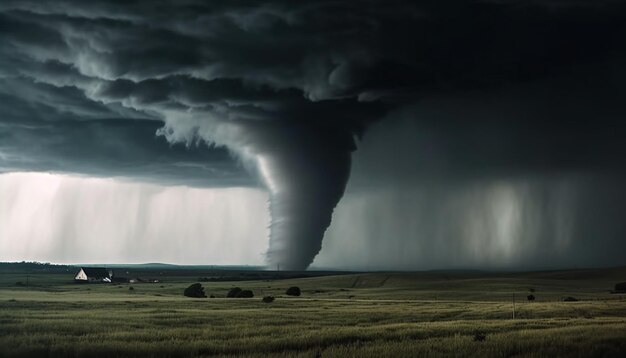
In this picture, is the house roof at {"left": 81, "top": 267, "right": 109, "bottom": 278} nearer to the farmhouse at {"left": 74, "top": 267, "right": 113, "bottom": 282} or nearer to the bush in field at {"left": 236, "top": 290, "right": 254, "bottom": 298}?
the farmhouse at {"left": 74, "top": 267, "right": 113, "bottom": 282}

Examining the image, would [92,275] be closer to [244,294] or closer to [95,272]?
→ [95,272]

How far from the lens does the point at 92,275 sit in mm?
147500

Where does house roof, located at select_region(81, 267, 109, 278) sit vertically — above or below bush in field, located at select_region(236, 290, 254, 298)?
above

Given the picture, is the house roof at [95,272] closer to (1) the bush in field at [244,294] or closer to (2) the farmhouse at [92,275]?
(2) the farmhouse at [92,275]

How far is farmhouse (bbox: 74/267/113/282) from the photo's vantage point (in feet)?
476

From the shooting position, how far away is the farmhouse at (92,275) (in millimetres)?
145125

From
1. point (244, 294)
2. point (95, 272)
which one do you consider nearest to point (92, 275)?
point (95, 272)

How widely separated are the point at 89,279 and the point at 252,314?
11131cm

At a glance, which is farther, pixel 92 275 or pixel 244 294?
pixel 92 275

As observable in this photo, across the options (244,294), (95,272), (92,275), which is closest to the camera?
(244,294)

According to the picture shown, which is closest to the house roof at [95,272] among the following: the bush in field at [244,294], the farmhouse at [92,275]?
the farmhouse at [92,275]

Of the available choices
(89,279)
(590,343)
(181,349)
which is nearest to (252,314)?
(181,349)

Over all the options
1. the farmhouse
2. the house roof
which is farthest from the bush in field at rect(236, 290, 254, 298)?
the house roof

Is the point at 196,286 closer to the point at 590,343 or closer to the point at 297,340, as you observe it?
the point at 297,340
